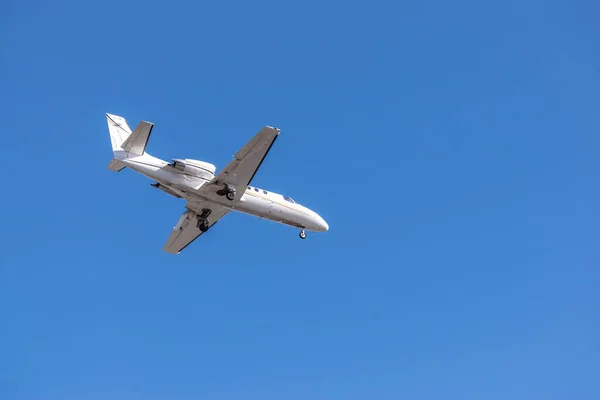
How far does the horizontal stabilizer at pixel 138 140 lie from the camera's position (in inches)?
1945

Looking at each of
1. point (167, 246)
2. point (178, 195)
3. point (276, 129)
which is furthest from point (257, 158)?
point (167, 246)

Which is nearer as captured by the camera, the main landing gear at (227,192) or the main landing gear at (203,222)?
the main landing gear at (227,192)

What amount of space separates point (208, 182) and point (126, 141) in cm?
623

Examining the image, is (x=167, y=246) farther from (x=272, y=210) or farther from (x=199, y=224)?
(x=272, y=210)

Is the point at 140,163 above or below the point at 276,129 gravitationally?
below

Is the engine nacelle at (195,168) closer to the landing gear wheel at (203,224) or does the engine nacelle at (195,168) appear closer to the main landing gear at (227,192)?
the main landing gear at (227,192)

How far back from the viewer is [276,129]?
49.6 m

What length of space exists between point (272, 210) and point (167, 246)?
965 centimetres

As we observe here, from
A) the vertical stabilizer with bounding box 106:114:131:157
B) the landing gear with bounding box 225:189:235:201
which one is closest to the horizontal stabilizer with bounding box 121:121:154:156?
the vertical stabilizer with bounding box 106:114:131:157

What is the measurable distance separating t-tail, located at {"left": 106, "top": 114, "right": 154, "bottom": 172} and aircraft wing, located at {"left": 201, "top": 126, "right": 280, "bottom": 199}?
5507mm

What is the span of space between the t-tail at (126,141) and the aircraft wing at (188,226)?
7.10m

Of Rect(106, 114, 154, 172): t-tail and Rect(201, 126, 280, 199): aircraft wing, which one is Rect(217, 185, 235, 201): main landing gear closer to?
Rect(201, 126, 280, 199): aircraft wing

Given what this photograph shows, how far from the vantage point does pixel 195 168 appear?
171 feet

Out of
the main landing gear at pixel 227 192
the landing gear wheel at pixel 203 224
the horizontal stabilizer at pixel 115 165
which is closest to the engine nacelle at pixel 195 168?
the main landing gear at pixel 227 192
